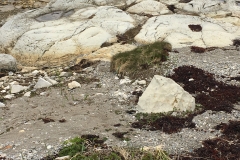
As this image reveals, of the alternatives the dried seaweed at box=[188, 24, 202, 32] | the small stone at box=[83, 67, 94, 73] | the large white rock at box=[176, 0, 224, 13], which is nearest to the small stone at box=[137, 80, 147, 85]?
the small stone at box=[83, 67, 94, 73]

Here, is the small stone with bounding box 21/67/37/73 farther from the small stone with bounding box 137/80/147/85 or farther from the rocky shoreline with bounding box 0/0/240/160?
the small stone with bounding box 137/80/147/85

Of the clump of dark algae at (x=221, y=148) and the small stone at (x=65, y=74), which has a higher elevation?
the clump of dark algae at (x=221, y=148)

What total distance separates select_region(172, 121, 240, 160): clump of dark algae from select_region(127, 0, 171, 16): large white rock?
14.6 metres

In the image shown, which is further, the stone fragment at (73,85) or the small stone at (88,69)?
the small stone at (88,69)

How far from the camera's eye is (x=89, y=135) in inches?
428

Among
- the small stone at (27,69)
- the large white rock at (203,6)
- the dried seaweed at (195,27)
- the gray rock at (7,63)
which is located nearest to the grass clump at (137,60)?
the dried seaweed at (195,27)

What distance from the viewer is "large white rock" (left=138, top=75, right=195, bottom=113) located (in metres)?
12.5

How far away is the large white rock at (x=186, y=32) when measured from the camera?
63.9ft

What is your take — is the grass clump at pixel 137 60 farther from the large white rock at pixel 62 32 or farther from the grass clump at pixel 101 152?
the grass clump at pixel 101 152

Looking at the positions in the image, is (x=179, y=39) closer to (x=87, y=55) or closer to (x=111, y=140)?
(x=87, y=55)

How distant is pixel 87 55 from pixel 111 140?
9839 mm

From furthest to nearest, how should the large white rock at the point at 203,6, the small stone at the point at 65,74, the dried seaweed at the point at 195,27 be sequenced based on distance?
the large white rock at the point at 203,6 < the dried seaweed at the point at 195,27 < the small stone at the point at 65,74

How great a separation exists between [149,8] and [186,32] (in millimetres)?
5059

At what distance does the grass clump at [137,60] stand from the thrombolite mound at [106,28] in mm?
1950
